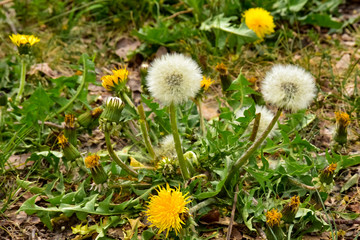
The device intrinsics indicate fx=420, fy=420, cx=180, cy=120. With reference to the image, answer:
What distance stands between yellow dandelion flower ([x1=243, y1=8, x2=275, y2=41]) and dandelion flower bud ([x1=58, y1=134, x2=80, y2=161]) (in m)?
2.06

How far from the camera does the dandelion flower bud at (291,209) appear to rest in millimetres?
2145

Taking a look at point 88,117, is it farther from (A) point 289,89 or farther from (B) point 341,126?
(B) point 341,126

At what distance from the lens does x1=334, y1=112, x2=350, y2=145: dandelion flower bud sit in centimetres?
255

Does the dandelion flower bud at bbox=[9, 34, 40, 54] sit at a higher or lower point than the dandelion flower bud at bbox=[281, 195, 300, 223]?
higher

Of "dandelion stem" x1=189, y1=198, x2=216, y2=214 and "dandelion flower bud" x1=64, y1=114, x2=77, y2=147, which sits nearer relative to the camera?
"dandelion stem" x1=189, y1=198, x2=216, y2=214

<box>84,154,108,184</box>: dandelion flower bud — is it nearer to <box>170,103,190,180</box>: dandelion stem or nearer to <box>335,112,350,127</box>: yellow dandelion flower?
<box>170,103,190,180</box>: dandelion stem

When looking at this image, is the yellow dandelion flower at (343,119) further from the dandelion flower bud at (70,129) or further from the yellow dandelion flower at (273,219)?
the dandelion flower bud at (70,129)

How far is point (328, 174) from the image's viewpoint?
2.31 m

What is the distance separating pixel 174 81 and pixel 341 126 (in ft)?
3.72

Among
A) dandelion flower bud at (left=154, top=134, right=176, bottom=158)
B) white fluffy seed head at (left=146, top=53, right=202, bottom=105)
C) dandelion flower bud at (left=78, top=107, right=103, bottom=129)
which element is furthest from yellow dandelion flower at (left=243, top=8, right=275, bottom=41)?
white fluffy seed head at (left=146, top=53, right=202, bottom=105)

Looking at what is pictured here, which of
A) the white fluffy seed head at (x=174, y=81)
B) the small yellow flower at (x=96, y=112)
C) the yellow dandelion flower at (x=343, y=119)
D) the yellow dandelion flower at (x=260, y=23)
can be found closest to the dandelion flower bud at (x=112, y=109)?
the white fluffy seed head at (x=174, y=81)

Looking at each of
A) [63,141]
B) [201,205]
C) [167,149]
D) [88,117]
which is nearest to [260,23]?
[167,149]

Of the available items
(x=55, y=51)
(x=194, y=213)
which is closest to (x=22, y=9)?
(x=55, y=51)

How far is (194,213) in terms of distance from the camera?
7.88 ft
